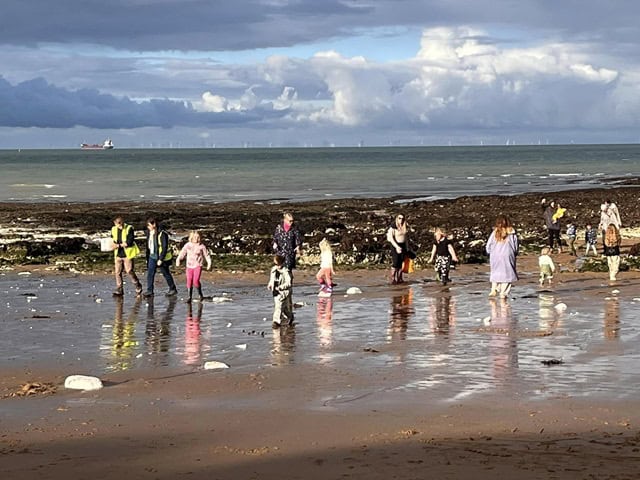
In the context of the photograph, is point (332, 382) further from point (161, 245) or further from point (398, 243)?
point (398, 243)

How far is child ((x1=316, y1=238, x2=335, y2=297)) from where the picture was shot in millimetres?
21453

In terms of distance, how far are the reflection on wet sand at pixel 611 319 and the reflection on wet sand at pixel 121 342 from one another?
7.09m

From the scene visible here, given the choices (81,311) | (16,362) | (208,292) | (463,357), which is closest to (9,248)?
(208,292)

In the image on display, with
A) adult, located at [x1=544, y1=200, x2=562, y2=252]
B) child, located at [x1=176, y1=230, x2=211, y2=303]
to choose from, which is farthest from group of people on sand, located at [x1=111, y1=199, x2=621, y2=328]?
adult, located at [x1=544, y1=200, x2=562, y2=252]

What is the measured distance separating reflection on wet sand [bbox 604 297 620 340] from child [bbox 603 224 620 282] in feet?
8.95

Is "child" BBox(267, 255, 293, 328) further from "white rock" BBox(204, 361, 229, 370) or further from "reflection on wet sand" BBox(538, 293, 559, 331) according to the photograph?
"reflection on wet sand" BBox(538, 293, 559, 331)

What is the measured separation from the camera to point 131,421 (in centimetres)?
1095

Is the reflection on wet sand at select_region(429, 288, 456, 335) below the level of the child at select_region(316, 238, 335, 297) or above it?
below

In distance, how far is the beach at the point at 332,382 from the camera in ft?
30.7

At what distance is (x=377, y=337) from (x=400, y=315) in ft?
8.56

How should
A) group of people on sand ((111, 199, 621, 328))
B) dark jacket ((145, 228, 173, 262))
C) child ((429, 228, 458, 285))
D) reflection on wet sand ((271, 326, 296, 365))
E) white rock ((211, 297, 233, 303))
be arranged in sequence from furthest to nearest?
1. child ((429, 228, 458, 285))
2. dark jacket ((145, 228, 173, 262))
3. white rock ((211, 297, 233, 303))
4. group of people on sand ((111, 199, 621, 328))
5. reflection on wet sand ((271, 326, 296, 365))

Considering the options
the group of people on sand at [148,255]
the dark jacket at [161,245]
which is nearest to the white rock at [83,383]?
the group of people on sand at [148,255]

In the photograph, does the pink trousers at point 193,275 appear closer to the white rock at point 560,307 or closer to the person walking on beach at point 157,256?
the person walking on beach at point 157,256

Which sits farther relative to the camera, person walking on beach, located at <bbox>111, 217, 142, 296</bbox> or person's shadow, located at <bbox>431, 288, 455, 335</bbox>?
person walking on beach, located at <bbox>111, 217, 142, 296</bbox>
